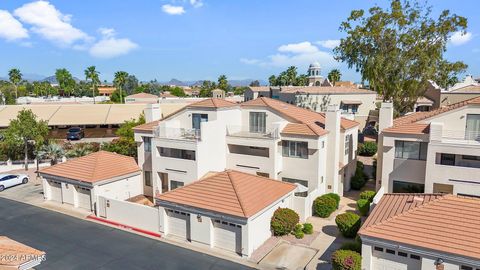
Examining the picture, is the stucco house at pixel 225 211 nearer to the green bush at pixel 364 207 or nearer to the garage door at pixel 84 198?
the green bush at pixel 364 207

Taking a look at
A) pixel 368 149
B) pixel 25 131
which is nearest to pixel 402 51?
pixel 368 149

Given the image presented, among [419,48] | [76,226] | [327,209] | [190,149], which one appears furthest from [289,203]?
[419,48]

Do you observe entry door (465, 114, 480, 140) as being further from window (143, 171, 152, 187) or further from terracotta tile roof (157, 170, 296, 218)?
window (143, 171, 152, 187)

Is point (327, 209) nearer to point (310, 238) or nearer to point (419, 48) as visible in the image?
point (310, 238)

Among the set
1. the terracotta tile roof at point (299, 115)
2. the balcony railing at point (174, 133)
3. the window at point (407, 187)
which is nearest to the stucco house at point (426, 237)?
the window at point (407, 187)

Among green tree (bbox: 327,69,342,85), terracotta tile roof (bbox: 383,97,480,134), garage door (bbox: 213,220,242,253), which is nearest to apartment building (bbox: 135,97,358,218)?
terracotta tile roof (bbox: 383,97,480,134)

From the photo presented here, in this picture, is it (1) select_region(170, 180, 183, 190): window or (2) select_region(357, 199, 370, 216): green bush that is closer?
(2) select_region(357, 199, 370, 216): green bush
